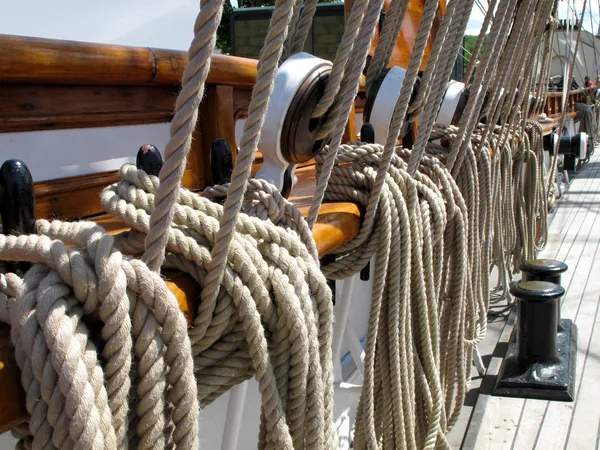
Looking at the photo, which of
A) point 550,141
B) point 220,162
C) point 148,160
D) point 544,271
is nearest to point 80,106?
point 220,162

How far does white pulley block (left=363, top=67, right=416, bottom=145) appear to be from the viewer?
65.2 inches

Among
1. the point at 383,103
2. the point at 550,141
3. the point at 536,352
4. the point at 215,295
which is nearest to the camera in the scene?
the point at 215,295

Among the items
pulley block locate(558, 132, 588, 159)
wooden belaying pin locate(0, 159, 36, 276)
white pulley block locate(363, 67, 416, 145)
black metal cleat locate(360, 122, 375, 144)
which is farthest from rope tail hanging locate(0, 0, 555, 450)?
pulley block locate(558, 132, 588, 159)

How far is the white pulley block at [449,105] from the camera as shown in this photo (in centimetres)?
217

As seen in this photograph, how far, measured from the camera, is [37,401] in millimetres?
538

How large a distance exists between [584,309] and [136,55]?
287 cm

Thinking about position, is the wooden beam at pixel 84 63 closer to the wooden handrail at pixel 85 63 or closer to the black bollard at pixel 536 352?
the wooden handrail at pixel 85 63

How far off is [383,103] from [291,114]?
0.64 meters

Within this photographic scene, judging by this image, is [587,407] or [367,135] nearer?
[367,135]

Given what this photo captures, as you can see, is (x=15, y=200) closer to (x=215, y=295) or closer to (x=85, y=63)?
(x=215, y=295)

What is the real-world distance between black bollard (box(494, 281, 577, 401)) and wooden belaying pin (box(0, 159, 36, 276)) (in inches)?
86.0

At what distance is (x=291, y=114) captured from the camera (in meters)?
1.08

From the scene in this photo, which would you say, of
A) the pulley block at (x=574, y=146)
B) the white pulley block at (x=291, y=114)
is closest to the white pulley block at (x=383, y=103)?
the white pulley block at (x=291, y=114)

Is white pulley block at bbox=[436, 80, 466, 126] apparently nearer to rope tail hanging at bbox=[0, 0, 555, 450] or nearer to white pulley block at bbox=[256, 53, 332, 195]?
rope tail hanging at bbox=[0, 0, 555, 450]
